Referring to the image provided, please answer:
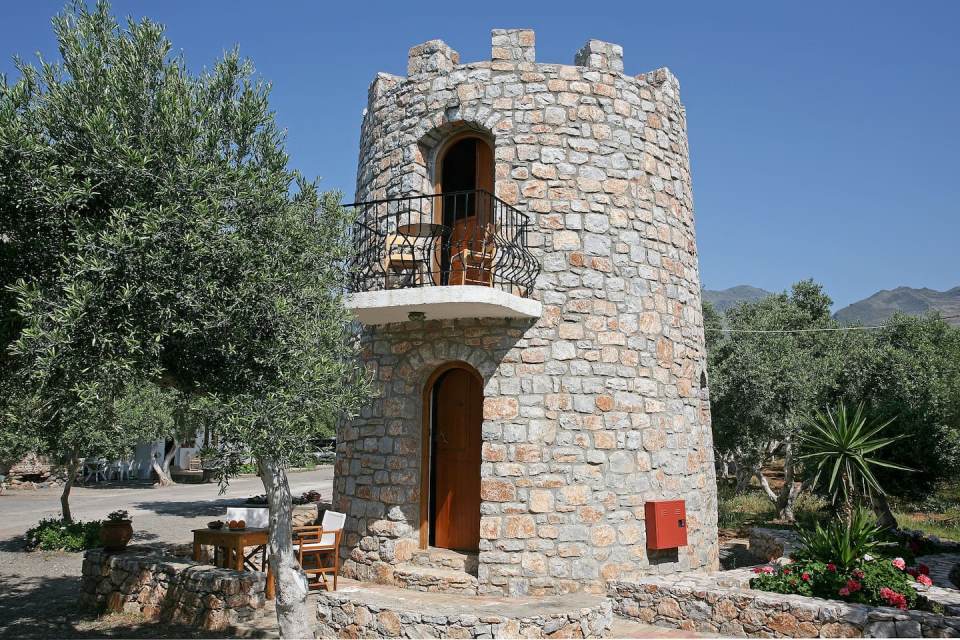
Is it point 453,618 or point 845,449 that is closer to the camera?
point 453,618

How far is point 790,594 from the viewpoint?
8.23 metres

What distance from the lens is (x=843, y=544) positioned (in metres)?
8.62

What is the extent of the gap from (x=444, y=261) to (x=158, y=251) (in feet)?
17.1

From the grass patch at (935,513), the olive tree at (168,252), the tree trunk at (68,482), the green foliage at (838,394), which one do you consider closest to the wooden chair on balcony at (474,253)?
the olive tree at (168,252)

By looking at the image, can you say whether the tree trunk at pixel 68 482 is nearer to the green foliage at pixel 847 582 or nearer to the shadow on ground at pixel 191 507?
the shadow on ground at pixel 191 507

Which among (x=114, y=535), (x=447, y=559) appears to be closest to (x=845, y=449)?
(x=447, y=559)

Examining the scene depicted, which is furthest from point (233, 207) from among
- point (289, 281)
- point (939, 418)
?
point (939, 418)

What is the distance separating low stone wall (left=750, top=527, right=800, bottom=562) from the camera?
12062mm

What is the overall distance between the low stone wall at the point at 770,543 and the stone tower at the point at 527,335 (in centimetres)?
234

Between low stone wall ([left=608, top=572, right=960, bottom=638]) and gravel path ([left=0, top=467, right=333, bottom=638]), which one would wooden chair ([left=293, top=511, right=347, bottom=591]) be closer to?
gravel path ([left=0, top=467, right=333, bottom=638])

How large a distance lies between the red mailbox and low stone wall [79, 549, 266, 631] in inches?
213

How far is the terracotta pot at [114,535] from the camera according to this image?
10.4 metres

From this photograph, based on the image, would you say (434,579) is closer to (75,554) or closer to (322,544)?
(322,544)

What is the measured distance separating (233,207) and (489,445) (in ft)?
15.2
